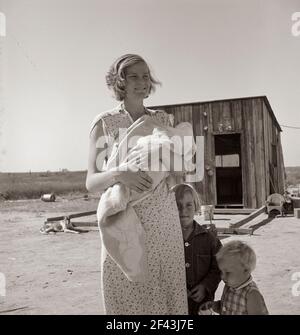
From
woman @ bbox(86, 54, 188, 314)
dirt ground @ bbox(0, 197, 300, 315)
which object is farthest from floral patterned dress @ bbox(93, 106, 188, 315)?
dirt ground @ bbox(0, 197, 300, 315)

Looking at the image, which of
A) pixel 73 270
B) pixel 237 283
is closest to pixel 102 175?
pixel 237 283

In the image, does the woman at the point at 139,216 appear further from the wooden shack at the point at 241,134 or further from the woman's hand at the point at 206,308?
the wooden shack at the point at 241,134

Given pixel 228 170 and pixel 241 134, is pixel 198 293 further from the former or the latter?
pixel 228 170

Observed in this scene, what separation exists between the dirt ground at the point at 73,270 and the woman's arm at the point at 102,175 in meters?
2.33

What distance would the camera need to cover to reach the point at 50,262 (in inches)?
249

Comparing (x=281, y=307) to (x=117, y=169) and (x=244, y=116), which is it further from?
(x=244, y=116)

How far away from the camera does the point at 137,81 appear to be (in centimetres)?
195

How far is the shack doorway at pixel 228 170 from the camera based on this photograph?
50.7ft

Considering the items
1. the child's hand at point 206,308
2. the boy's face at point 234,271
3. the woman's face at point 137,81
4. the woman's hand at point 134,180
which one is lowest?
the child's hand at point 206,308

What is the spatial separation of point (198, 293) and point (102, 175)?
89 centimetres

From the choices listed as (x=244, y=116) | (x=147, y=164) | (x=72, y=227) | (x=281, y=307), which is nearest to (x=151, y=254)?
(x=147, y=164)

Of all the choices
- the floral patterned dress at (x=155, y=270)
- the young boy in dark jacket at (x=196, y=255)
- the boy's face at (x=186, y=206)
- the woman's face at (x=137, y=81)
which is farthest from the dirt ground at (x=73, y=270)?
the woman's face at (x=137, y=81)

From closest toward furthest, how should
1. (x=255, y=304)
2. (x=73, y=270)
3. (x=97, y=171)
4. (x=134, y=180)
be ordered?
1. (x=134, y=180)
2. (x=97, y=171)
3. (x=255, y=304)
4. (x=73, y=270)
